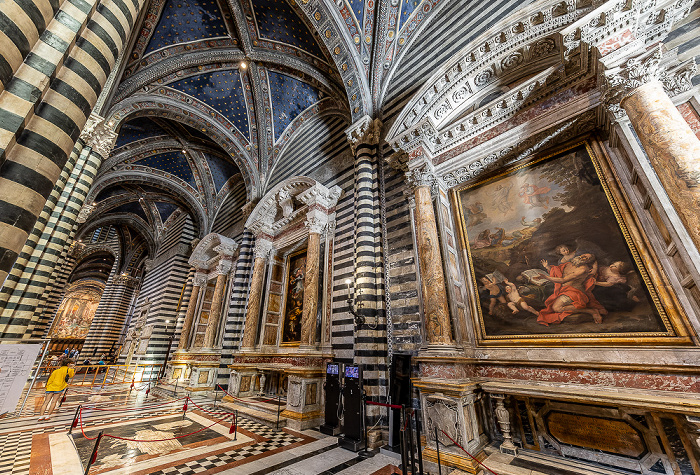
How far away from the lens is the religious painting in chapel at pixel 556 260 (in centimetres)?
323

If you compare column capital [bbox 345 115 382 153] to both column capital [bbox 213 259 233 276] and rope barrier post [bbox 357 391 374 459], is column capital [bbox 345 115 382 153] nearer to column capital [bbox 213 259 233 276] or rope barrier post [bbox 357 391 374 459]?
rope barrier post [bbox 357 391 374 459]

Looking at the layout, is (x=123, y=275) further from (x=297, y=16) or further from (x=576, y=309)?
(x=576, y=309)

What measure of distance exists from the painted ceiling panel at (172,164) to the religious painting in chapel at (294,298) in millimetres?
9173

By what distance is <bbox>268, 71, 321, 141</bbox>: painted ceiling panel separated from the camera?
9.73m

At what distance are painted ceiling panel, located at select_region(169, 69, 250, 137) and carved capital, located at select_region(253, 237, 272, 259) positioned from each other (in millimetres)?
4832

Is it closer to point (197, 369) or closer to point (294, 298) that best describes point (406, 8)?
point (294, 298)

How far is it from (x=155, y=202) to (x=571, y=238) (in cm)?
2124

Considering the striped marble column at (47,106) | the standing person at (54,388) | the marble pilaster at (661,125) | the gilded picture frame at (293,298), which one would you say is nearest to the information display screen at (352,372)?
the gilded picture frame at (293,298)

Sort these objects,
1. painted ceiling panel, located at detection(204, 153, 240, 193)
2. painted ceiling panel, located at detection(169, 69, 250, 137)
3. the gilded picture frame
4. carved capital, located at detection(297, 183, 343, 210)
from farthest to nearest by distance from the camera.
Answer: painted ceiling panel, located at detection(204, 153, 240, 193) < painted ceiling panel, located at detection(169, 69, 250, 137) < the gilded picture frame < carved capital, located at detection(297, 183, 343, 210)

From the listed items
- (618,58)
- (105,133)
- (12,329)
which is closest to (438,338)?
(618,58)

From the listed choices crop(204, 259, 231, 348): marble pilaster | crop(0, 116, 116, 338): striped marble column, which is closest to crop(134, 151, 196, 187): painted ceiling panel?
crop(0, 116, 116, 338): striped marble column

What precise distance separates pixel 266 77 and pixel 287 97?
98 centimetres

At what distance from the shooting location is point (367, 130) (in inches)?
260

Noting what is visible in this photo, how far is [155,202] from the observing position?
1753 cm
